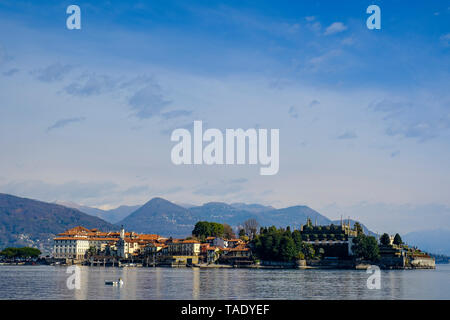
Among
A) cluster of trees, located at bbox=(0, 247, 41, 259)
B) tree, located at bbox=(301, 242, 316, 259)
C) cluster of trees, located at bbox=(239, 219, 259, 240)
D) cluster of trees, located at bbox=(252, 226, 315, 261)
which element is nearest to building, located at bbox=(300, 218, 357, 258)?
tree, located at bbox=(301, 242, 316, 259)

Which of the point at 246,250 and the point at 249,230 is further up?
the point at 249,230

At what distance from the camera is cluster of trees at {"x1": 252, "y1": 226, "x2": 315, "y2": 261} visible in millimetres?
128125

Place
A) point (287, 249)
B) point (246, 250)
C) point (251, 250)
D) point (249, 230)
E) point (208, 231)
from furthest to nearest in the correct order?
point (249, 230) → point (208, 231) → point (246, 250) → point (251, 250) → point (287, 249)

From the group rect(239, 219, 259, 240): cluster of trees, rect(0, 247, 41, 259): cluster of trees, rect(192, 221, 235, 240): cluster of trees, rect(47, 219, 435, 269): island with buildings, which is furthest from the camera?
rect(0, 247, 41, 259): cluster of trees

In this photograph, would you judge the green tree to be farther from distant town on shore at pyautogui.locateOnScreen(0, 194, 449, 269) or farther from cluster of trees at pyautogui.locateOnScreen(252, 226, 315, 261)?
cluster of trees at pyautogui.locateOnScreen(252, 226, 315, 261)

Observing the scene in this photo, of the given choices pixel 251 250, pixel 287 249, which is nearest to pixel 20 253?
pixel 251 250

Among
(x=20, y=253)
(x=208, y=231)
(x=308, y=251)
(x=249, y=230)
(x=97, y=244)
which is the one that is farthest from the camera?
(x=249, y=230)

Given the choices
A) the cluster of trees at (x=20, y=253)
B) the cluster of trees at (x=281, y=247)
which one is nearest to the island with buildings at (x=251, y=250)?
the cluster of trees at (x=281, y=247)

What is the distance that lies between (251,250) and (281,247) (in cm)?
1321

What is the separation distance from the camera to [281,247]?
128750mm

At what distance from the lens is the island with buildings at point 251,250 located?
131 m

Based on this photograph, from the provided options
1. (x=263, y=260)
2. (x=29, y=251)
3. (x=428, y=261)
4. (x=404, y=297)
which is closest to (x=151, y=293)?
(x=404, y=297)

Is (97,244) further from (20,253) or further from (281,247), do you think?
(281,247)
